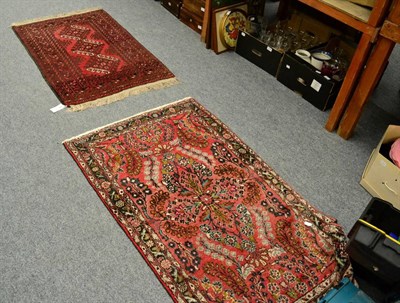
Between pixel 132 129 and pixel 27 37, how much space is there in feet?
3.98

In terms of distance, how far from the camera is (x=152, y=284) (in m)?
1.36

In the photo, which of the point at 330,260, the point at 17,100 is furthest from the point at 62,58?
the point at 330,260

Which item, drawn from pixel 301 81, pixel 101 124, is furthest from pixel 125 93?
pixel 301 81

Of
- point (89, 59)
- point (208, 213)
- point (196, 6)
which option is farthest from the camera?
point (196, 6)

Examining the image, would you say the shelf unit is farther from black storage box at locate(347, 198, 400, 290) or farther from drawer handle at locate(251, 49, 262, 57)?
black storage box at locate(347, 198, 400, 290)

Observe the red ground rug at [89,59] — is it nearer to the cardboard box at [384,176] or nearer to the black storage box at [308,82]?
Answer: the black storage box at [308,82]

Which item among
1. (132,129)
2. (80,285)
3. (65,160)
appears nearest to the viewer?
(80,285)

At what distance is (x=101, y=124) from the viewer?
198 centimetres

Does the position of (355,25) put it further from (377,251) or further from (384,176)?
(377,251)

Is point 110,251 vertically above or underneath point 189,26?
underneath

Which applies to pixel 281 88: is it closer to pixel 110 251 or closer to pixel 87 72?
pixel 87 72

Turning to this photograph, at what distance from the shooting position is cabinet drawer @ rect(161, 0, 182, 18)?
9.58 ft

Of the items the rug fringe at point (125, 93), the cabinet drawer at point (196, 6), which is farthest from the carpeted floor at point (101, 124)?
the cabinet drawer at point (196, 6)

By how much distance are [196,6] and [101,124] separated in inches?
51.3
